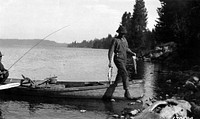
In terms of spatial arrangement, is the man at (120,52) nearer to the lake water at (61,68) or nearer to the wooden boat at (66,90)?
the wooden boat at (66,90)

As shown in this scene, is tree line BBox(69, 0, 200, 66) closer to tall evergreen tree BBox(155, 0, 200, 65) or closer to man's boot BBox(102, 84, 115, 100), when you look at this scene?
tall evergreen tree BBox(155, 0, 200, 65)

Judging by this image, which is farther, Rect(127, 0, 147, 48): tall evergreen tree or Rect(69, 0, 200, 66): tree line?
Rect(127, 0, 147, 48): tall evergreen tree

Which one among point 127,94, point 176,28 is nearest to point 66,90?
point 127,94

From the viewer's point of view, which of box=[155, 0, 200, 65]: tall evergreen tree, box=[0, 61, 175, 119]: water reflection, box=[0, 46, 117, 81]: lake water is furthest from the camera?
box=[155, 0, 200, 65]: tall evergreen tree

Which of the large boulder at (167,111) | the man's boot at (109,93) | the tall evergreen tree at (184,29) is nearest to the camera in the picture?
the large boulder at (167,111)

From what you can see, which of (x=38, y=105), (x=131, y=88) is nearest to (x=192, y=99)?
(x=131, y=88)

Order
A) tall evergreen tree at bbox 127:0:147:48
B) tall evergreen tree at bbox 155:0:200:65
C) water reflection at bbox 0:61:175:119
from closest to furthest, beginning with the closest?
water reflection at bbox 0:61:175:119 → tall evergreen tree at bbox 155:0:200:65 → tall evergreen tree at bbox 127:0:147:48

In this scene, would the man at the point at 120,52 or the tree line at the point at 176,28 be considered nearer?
the man at the point at 120,52

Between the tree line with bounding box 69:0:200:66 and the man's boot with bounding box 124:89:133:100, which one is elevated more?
the tree line with bounding box 69:0:200:66

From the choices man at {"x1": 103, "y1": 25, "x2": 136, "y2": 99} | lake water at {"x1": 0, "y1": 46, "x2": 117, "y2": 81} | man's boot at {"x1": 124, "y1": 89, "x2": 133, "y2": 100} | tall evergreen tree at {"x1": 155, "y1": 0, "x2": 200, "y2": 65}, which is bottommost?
man's boot at {"x1": 124, "y1": 89, "x2": 133, "y2": 100}

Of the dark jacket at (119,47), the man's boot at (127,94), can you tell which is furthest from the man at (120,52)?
the man's boot at (127,94)

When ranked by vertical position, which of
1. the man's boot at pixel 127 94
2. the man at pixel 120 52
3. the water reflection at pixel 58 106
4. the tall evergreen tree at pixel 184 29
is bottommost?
the water reflection at pixel 58 106

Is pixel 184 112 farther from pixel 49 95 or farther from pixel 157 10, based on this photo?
pixel 157 10

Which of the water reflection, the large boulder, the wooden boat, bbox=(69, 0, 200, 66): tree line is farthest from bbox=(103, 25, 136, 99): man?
bbox=(69, 0, 200, 66): tree line
